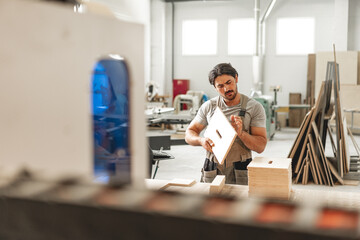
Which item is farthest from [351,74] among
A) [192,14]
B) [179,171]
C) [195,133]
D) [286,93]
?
[195,133]

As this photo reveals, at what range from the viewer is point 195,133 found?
2.21 metres

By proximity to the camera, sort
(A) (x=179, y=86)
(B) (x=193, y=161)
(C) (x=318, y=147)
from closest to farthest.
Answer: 1. (C) (x=318, y=147)
2. (B) (x=193, y=161)
3. (A) (x=179, y=86)

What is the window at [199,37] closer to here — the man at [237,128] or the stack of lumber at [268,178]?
the man at [237,128]

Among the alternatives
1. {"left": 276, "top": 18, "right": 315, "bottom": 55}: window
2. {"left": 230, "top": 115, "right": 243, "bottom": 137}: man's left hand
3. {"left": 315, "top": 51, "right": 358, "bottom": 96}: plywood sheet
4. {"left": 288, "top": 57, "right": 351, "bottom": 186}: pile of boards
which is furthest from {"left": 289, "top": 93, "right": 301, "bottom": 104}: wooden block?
{"left": 230, "top": 115, "right": 243, "bottom": 137}: man's left hand

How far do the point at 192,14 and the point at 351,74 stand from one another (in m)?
4.22

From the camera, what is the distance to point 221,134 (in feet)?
5.19

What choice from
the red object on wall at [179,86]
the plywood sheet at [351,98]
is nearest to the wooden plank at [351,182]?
the plywood sheet at [351,98]

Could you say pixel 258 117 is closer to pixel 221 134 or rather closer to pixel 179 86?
pixel 221 134

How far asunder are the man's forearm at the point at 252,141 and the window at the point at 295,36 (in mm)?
8235

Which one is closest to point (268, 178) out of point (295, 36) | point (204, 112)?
point (204, 112)

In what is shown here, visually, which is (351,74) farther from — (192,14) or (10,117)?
(10,117)

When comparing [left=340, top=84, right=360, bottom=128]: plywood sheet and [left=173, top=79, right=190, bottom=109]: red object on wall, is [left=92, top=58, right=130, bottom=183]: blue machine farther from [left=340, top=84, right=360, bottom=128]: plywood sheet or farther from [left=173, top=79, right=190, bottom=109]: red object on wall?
[left=173, top=79, right=190, bottom=109]: red object on wall

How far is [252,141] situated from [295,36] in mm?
8434

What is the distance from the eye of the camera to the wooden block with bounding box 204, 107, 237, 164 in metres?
1.49
